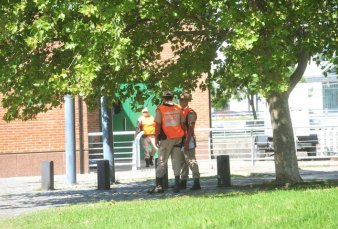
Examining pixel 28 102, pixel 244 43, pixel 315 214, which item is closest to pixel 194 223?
pixel 315 214

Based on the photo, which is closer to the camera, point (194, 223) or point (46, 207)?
point (194, 223)

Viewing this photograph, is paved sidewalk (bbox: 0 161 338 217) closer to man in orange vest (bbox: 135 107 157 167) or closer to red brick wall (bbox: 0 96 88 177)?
man in orange vest (bbox: 135 107 157 167)

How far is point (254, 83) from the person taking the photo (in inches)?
531

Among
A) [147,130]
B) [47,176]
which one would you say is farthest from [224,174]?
[147,130]

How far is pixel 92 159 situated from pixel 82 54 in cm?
1247

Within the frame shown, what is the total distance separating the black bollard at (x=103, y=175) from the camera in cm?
1745

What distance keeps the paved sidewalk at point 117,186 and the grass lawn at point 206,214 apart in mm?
1824

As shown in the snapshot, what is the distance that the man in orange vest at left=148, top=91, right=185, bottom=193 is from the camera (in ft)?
50.6

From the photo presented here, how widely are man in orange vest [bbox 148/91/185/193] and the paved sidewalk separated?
1.66 feet

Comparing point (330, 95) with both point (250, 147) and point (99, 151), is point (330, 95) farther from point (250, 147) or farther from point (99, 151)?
point (99, 151)

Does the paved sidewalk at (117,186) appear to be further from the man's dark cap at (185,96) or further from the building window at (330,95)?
the building window at (330,95)

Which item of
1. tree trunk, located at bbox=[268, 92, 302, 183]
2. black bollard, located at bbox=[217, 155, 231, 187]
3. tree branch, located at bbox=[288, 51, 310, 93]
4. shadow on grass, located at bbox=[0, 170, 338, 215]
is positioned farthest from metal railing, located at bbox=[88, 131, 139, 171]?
tree branch, located at bbox=[288, 51, 310, 93]

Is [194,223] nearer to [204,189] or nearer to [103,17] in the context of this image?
[103,17]

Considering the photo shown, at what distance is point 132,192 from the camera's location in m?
16.6
